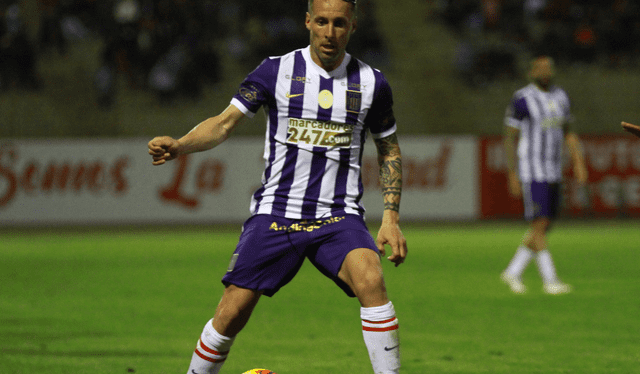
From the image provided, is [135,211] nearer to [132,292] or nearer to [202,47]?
[202,47]

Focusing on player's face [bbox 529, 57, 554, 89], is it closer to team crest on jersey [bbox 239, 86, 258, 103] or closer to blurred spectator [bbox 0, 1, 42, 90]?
team crest on jersey [bbox 239, 86, 258, 103]

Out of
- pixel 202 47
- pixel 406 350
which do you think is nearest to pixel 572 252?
pixel 406 350

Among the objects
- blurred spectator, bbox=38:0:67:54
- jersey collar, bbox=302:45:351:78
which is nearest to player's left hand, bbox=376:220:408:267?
jersey collar, bbox=302:45:351:78

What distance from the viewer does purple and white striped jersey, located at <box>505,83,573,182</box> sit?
7.52m

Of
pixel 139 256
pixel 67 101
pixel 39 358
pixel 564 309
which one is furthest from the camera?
pixel 67 101

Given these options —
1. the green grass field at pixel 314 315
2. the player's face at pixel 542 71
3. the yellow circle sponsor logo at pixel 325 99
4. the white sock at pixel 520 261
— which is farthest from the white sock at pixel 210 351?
the player's face at pixel 542 71

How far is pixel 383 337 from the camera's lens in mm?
3166

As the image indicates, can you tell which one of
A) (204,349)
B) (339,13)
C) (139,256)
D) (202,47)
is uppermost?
(202,47)

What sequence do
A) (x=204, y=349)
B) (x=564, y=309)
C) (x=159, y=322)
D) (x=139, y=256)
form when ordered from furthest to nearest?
(x=139, y=256) → (x=564, y=309) → (x=159, y=322) → (x=204, y=349)

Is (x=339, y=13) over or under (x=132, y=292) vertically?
over

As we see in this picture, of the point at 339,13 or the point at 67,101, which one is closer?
the point at 339,13

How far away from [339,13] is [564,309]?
4.08 metres

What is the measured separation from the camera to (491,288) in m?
7.80

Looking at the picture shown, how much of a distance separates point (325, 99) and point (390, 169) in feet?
1.46
